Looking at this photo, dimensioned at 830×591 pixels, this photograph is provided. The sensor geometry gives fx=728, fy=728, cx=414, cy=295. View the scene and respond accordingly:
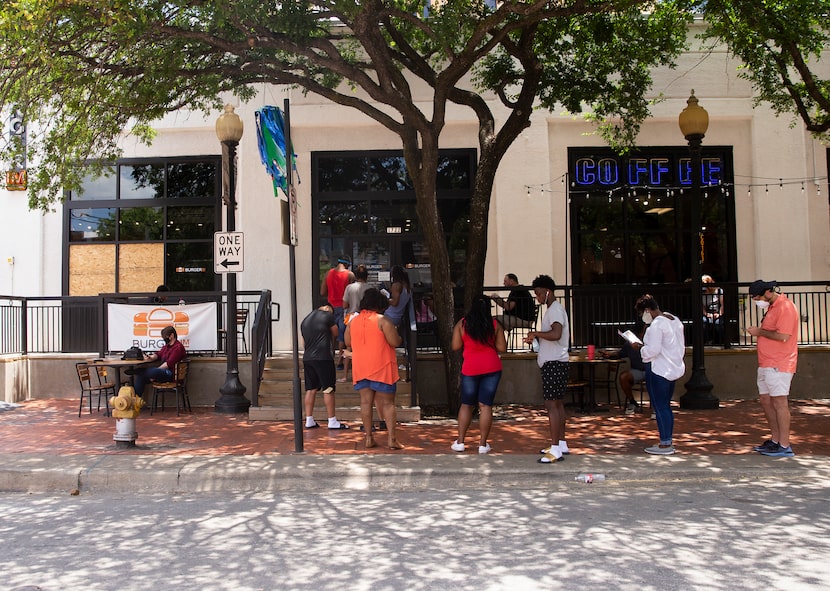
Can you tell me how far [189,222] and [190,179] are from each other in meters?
0.94

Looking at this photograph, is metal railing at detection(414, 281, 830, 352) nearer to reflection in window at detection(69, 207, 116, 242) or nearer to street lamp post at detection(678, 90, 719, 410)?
street lamp post at detection(678, 90, 719, 410)

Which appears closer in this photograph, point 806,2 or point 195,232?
point 806,2

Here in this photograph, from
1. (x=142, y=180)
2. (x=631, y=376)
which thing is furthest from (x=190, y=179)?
(x=631, y=376)

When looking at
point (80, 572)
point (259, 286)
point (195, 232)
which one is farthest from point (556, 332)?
point (195, 232)

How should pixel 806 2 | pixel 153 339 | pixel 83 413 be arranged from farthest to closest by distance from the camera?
pixel 153 339
pixel 83 413
pixel 806 2

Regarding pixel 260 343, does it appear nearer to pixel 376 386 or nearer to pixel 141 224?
pixel 376 386

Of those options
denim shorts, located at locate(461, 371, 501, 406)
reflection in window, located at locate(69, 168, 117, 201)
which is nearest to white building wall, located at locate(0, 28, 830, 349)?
reflection in window, located at locate(69, 168, 117, 201)

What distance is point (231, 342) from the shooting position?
11445 mm

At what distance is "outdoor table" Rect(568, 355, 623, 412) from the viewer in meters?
11.1

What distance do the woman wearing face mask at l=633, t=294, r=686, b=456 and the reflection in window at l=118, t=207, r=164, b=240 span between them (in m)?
11.2

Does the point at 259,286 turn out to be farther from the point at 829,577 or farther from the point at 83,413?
the point at 829,577

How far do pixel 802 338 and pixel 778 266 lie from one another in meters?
2.42

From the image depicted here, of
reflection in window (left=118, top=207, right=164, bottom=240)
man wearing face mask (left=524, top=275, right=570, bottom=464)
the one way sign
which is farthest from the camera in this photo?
reflection in window (left=118, top=207, right=164, bottom=240)

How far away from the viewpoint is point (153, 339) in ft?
41.7
